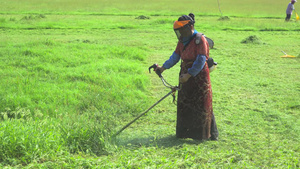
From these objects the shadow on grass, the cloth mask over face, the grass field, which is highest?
the cloth mask over face

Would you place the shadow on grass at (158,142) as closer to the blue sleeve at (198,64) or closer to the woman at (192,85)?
the woman at (192,85)

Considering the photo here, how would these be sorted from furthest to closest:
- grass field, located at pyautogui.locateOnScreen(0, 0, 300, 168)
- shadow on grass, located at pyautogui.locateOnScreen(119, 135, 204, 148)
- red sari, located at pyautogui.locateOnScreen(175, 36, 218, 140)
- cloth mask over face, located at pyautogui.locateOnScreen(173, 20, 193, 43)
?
shadow on grass, located at pyautogui.locateOnScreen(119, 135, 204, 148) < red sari, located at pyautogui.locateOnScreen(175, 36, 218, 140) < cloth mask over face, located at pyautogui.locateOnScreen(173, 20, 193, 43) < grass field, located at pyautogui.locateOnScreen(0, 0, 300, 168)

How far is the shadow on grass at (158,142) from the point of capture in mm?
4043

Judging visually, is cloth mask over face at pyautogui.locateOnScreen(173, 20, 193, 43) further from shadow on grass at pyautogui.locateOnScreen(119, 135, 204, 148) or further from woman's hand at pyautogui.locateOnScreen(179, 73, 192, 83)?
shadow on grass at pyautogui.locateOnScreen(119, 135, 204, 148)

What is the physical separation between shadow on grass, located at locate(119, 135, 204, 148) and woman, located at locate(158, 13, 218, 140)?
0.25ft

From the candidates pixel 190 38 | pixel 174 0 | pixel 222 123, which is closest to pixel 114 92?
pixel 222 123

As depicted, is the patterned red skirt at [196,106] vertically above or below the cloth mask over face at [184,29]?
below

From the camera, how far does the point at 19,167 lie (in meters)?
3.20

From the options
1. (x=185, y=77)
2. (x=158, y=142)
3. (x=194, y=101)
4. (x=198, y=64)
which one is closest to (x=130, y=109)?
(x=158, y=142)

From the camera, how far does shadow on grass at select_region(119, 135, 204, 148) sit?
13.3 feet

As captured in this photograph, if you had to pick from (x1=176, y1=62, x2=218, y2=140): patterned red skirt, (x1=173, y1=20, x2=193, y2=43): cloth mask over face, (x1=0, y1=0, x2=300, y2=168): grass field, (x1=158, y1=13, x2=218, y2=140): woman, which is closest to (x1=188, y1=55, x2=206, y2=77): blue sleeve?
(x1=158, y1=13, x2=218, y2=140): woman

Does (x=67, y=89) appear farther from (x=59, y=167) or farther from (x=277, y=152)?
(x=277, y=152)

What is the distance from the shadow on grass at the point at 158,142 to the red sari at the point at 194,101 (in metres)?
0.09

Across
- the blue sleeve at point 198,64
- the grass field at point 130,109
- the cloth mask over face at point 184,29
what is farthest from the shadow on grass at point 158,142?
the cloth mask over face at point 184,29
